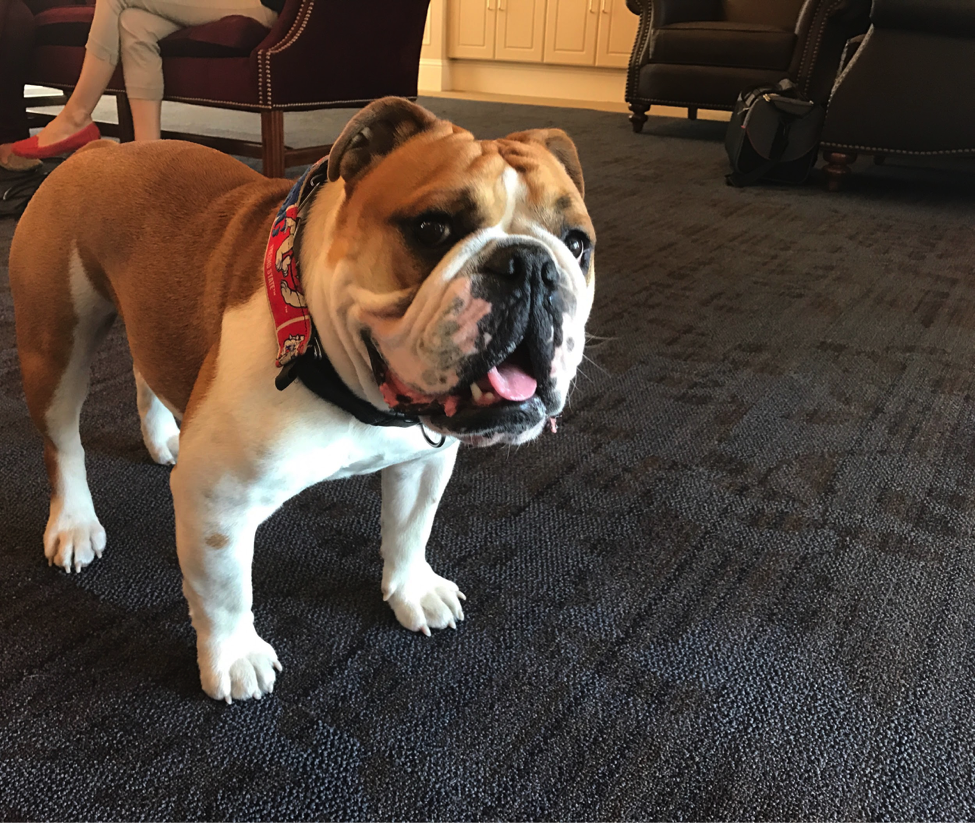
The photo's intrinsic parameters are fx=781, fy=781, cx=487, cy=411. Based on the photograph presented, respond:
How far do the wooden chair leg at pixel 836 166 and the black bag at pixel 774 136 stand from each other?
0.10 m

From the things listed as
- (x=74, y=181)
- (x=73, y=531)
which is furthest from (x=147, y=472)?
(x=74, y=181)

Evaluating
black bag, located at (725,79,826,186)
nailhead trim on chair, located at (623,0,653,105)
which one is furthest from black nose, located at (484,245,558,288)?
nailhead trim on chair, located at (623,0,653,105)

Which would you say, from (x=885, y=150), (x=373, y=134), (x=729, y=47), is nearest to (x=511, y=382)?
(x=373, y=134)

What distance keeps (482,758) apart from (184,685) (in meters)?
0.39

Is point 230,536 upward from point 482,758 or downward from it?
upward

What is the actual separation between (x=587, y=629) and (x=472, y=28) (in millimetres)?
7683

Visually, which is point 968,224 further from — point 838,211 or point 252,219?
point 252,219

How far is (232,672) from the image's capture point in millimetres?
981

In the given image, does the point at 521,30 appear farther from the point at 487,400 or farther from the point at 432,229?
the point at 487,400

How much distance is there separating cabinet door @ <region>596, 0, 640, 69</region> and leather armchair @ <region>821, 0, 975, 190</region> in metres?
3.50

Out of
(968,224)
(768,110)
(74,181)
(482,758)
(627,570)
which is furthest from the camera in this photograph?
(768,110)

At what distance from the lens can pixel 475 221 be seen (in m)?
0.80

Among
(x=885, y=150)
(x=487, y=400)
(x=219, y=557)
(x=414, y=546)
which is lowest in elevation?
(x=414, y=546)

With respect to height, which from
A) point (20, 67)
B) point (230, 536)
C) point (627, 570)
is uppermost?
point (20, 67)
